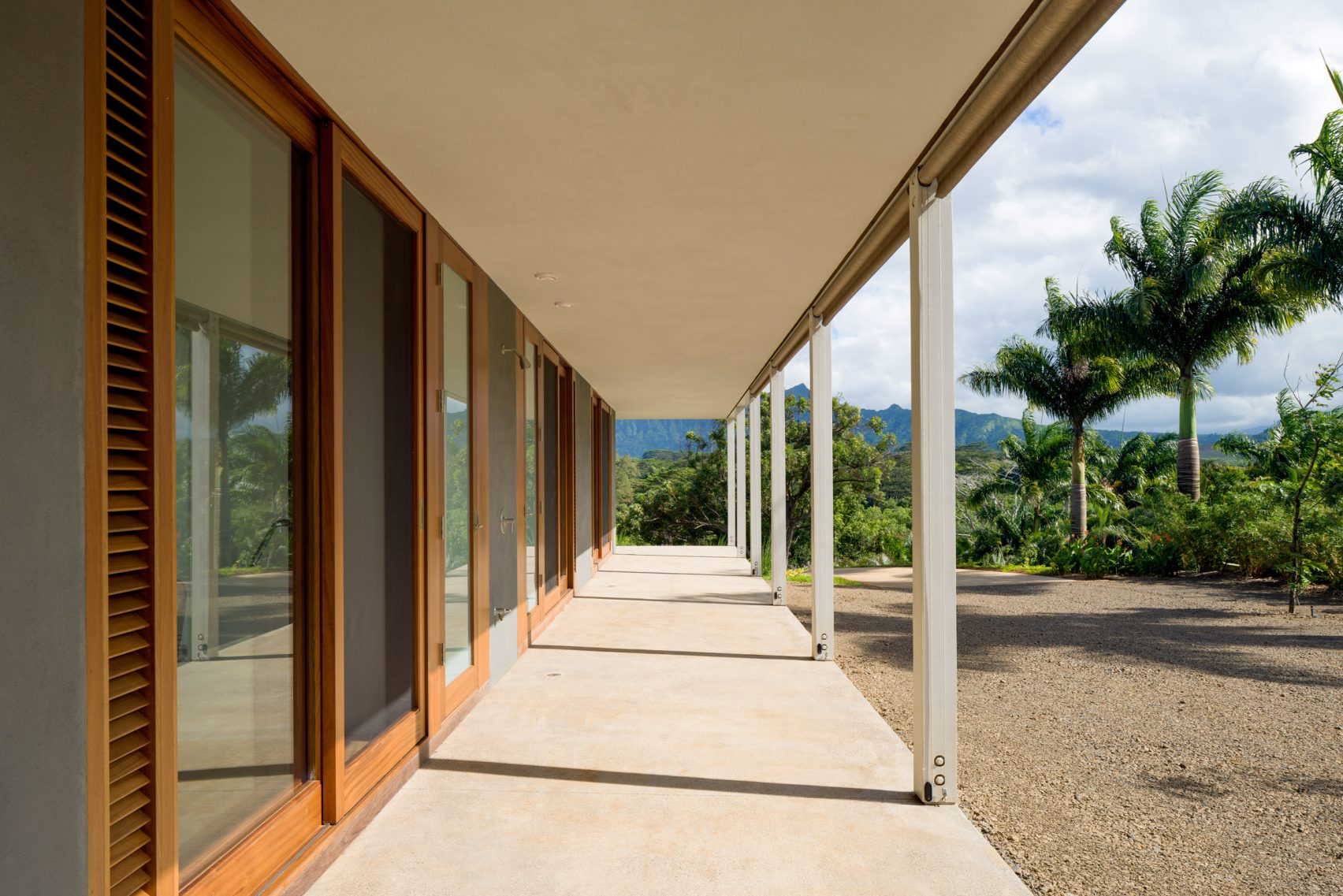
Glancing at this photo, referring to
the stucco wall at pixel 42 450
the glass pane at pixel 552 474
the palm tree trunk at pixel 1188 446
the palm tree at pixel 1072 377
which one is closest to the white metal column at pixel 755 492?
the glass pane at pixel 552 474

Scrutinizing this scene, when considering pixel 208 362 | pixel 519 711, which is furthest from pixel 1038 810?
pixel 208 362

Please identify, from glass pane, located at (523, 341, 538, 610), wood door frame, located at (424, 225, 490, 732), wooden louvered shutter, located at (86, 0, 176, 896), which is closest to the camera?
wooden louvered shutter, located at (86, 0, 176, 896)

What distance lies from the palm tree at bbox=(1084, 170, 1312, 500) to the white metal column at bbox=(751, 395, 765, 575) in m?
7.77

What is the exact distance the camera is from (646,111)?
2568mm

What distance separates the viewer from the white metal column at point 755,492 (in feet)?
35.0

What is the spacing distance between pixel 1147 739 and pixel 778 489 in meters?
3.67

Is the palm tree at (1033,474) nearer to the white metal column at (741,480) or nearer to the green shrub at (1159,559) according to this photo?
the green shrub at (1159,559)

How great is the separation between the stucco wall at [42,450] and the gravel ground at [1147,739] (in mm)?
2508

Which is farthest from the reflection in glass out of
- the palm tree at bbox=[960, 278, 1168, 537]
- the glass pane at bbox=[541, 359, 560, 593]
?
the palm tree at bbox=[960, 278, 1168, 537]

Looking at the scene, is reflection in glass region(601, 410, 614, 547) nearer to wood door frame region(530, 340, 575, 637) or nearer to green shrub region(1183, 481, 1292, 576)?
wood door frame region(530, 340, 575, 637)

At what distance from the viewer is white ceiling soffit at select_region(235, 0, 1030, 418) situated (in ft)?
6.71

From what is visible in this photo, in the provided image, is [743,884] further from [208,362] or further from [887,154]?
[887,154]

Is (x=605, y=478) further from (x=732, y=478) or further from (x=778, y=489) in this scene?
(x=778, y=489)

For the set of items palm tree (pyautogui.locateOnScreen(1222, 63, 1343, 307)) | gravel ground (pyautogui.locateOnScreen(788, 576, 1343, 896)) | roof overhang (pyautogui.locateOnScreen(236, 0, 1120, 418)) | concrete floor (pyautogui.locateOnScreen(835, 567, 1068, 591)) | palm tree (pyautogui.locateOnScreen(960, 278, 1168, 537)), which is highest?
palm tree (pyautogui.locateOnScreen(1222, 63, 1343, 307))
